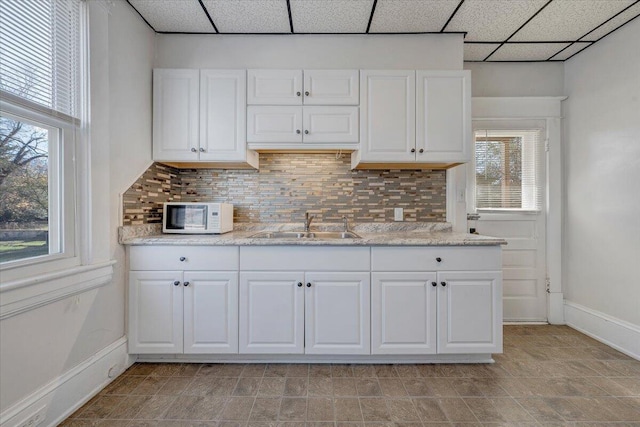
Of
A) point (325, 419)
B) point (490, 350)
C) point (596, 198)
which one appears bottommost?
point (325, 419)

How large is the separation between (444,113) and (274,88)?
1.33 m

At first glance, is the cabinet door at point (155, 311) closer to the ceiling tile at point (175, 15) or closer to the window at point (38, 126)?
the window at point (38, 126)

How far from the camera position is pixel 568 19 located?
2359mm

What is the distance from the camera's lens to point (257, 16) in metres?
2.34

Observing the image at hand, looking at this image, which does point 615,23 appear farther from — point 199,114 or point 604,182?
point 199,114

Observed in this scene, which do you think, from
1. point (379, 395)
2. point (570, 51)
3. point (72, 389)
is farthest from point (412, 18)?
point (72, 389)

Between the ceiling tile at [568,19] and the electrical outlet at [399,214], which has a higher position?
the ceiling tile at [568,19]

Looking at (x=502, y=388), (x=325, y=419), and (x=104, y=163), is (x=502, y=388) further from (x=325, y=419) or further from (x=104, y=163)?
(x=104, y=163)

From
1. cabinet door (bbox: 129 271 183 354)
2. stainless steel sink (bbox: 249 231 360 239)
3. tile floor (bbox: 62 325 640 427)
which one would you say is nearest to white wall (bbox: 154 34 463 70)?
stainless steel sink (bbox: 249 231 360 239)

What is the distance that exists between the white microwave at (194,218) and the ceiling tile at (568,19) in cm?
279

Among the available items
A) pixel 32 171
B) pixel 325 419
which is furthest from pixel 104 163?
pixel 325 419

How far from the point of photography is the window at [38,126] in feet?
4.75

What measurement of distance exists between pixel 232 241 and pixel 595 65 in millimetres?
3356

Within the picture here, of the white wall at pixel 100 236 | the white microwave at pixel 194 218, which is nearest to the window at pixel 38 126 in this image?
the white wall at pixel 100 236
